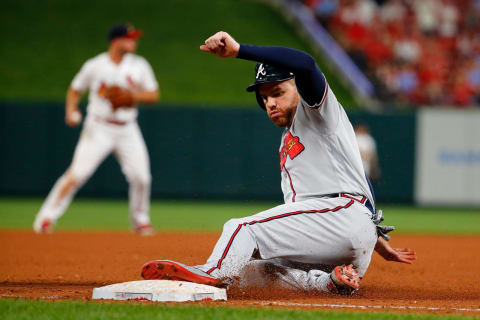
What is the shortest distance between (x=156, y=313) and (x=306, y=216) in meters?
1.09

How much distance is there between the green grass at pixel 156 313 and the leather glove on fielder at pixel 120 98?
499 cm

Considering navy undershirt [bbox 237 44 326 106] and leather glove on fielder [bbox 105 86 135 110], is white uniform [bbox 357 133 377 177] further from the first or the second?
navy undershirt [bbox 237 44 326 106]

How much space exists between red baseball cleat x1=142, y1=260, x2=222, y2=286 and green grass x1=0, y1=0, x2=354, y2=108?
14.0 metres

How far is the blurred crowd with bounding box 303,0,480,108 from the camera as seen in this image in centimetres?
1756

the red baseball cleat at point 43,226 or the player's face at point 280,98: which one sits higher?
the player's face at point 280,98

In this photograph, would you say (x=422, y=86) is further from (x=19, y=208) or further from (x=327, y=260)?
(x=327, y=260)

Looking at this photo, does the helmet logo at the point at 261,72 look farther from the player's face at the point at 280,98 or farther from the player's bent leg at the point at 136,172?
the player's bent leg at the point at 136,172

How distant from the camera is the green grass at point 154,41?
18.9m

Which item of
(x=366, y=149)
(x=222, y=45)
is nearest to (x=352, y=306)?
(x=222, y=45)

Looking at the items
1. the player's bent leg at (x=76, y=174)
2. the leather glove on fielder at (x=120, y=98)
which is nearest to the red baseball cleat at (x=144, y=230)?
the player's bent leg at (x=76, y=174)

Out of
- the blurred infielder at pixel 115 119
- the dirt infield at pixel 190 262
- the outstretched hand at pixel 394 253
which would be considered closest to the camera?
the dirt infield at pixel 190 262

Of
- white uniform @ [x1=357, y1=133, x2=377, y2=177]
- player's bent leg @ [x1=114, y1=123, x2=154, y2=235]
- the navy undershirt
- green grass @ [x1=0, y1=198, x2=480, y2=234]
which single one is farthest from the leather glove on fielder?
white uniform @ [x1=357, y1=133, x2=377, y2=177]

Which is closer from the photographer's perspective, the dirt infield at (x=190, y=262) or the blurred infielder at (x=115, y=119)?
the dirt infield at (x=190, y=262)

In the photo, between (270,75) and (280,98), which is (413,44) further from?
(270,75)
